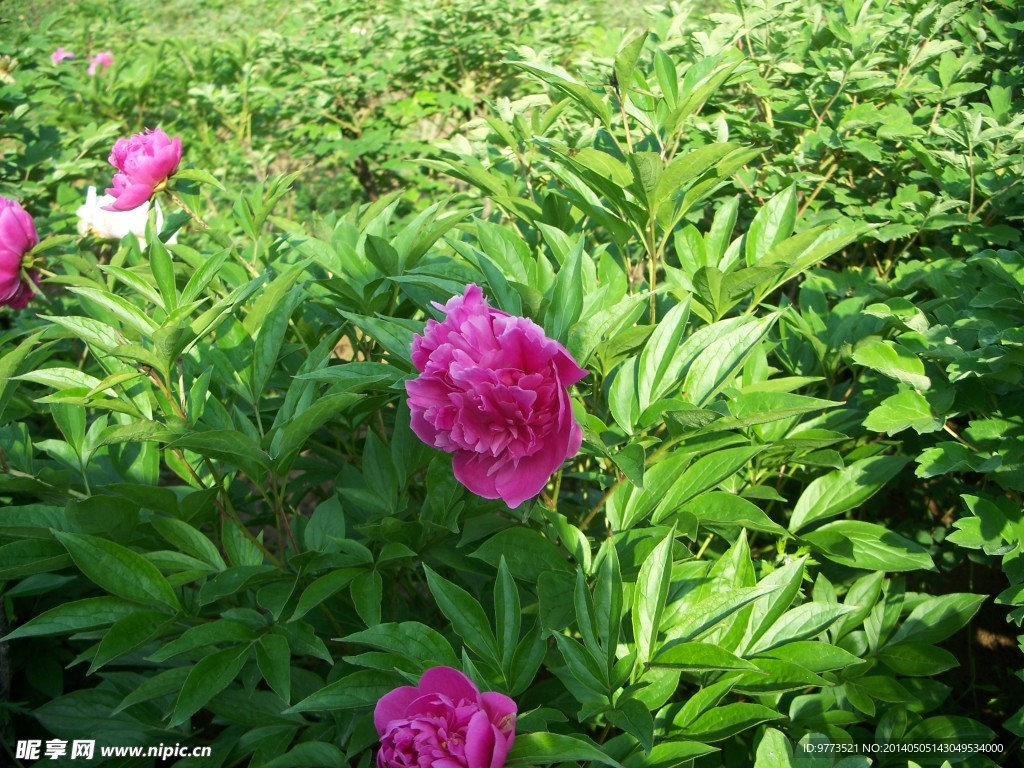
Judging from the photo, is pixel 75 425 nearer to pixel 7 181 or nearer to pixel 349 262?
pixel 349 262

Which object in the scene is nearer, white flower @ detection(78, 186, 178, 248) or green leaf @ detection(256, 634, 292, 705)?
green leaf @ detection(256, 634, 292, 705)

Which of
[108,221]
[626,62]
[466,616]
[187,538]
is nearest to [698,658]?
[466,616]

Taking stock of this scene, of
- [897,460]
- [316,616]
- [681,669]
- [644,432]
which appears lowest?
[316,616]

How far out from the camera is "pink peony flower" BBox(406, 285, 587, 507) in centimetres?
101

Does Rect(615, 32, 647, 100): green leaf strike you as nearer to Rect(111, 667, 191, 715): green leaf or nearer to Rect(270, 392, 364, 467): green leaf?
Rect(270, 392, 364, 467): green leaf

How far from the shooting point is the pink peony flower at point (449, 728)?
0.95m

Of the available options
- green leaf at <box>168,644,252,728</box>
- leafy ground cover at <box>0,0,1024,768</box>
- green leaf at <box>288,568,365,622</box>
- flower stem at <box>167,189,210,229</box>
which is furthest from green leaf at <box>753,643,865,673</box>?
flower stem at <box>167,189,210,229</box>

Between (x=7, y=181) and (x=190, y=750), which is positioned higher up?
(x=7, y=181)

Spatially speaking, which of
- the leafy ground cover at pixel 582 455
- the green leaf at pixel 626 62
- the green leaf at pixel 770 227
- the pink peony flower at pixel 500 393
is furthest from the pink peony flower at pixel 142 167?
the green leaf at pixel 770 227

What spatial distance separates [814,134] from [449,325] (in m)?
1.28

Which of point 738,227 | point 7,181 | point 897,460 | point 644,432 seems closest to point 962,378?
point 897,460

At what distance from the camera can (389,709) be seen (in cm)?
105

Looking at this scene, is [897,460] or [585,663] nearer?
[585,663]

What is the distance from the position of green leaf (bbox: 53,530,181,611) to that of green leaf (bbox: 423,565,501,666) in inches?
15.4
